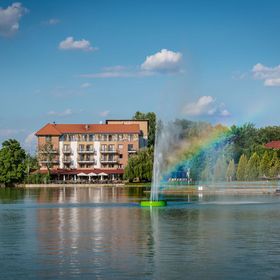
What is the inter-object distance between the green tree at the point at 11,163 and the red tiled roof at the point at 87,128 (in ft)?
36.1

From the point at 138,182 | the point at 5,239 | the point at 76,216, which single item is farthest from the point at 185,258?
the point at 138,182

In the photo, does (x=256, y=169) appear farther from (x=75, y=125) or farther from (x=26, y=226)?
(x=26, y=226)

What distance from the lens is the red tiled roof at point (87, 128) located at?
14838 cm

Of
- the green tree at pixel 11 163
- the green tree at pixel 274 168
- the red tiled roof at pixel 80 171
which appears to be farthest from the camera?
the red tiled roof at pixel 80 171

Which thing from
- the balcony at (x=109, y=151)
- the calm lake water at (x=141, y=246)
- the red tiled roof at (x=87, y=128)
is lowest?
the calm lake water at (x=141, y=246)

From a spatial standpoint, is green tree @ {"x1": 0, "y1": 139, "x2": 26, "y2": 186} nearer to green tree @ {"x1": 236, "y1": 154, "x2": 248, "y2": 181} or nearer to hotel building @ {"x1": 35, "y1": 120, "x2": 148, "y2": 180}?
hotel building @ {"x1": 35, "y1": 120, "x2": 148, "y2": 180}

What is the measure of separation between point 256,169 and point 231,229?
8986cm

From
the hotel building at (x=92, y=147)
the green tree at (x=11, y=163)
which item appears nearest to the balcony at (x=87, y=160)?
the hotel building at (x=92, y=147)

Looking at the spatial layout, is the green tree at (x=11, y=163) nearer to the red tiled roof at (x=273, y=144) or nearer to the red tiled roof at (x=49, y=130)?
the red tiled roof at (x=49, y=130)

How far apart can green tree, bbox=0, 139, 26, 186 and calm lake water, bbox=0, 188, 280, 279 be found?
290 ft

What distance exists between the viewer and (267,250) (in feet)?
91.2

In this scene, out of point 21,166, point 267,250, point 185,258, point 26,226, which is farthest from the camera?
point 21,166

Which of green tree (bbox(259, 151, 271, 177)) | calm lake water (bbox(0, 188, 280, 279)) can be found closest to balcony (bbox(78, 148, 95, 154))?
green tree (bbox(259, 151, 271, 177))

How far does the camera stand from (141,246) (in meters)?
29.2
